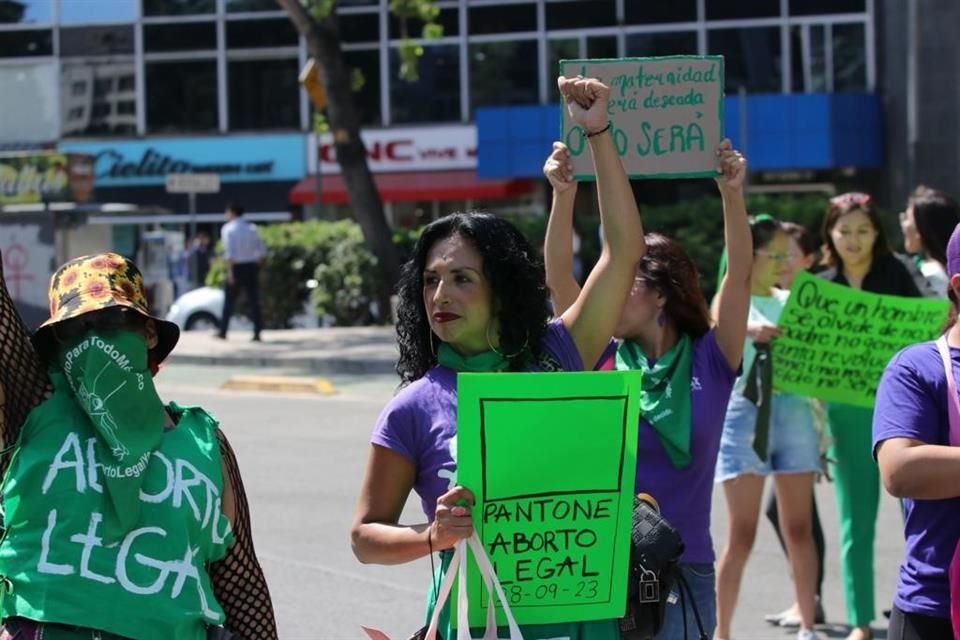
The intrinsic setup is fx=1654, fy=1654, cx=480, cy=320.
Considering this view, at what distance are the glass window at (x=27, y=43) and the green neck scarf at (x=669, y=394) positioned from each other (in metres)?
39.3

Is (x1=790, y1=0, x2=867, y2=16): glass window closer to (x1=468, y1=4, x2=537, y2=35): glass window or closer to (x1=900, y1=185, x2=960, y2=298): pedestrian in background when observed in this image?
(x1=468, y1=4, x2=537, y2=35): glass window

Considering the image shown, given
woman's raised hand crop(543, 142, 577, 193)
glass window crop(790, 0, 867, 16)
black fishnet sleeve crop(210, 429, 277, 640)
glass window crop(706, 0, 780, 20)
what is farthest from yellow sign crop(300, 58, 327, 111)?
black fishnet sleeve crop(210, 429, 277, 640)

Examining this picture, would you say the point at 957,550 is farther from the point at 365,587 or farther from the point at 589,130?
the point at 365,587

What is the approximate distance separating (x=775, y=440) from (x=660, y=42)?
31905 millimetres

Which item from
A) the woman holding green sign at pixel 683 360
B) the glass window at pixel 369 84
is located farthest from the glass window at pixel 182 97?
the woman holding green sign at pixel 683 360

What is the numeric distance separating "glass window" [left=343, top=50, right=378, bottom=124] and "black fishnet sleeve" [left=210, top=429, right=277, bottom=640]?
121 ft

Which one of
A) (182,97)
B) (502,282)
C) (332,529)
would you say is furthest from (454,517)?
(182,97)

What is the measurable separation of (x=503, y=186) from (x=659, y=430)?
3307cm

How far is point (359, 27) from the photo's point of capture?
39.8m

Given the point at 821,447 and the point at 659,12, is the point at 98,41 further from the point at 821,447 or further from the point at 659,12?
the point at 821,447

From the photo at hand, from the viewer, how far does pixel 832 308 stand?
268 inches

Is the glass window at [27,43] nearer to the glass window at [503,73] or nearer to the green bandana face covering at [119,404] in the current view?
the glass window at [503,73]

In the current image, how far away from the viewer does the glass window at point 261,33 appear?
40250 mm

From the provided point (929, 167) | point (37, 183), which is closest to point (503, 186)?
point (929, 167)
